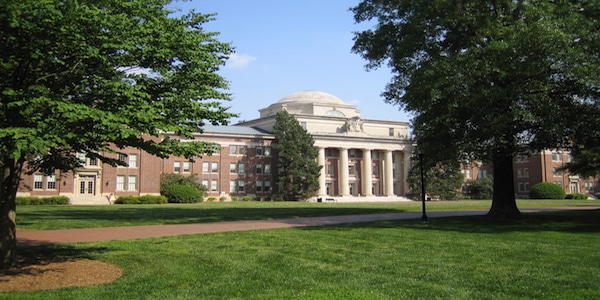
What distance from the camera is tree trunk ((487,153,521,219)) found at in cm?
2588

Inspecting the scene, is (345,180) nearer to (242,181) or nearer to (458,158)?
(242,181)

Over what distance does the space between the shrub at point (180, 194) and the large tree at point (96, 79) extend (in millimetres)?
50912

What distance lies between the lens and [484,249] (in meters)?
14.2

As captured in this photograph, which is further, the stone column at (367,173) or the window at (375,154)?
the window at (375,154)

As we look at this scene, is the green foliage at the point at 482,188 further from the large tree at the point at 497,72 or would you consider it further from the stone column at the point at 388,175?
the large tree at the point at 497,72

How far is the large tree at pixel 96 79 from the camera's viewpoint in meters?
8.23

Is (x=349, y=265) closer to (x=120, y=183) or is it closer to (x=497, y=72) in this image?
(x=497, y=72)

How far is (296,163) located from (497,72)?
5588 cm

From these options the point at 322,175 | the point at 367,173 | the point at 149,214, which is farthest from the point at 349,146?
the point at 149,214

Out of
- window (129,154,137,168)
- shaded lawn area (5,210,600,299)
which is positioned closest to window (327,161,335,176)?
window (129,154,137,168)

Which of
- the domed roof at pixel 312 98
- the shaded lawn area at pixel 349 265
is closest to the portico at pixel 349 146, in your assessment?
the domed roof at pixel 312 98

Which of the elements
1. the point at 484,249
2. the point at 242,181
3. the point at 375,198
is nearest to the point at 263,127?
the point at 242,181

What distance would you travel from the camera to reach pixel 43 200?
52438 millimetres

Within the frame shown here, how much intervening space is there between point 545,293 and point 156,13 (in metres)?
9.22
